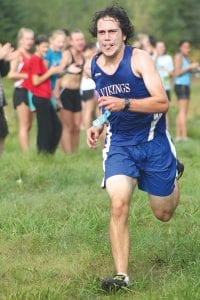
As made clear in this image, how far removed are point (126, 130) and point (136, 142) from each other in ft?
0.40

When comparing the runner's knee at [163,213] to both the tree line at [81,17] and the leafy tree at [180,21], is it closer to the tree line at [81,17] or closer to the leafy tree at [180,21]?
the tree line at [81,17]

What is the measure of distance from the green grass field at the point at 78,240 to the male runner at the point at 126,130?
34cm

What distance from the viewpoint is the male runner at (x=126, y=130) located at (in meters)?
5.89

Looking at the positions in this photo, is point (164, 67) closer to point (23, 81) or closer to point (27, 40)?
point (27, 40)

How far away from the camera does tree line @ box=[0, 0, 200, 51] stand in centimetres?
5122

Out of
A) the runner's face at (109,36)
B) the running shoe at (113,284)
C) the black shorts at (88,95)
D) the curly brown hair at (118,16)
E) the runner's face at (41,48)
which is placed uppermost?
the curly brown hair at (118,16)

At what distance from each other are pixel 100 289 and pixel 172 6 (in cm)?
5643

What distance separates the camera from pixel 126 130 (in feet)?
20.8

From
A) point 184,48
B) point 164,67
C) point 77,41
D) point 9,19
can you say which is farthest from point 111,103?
point 9,19

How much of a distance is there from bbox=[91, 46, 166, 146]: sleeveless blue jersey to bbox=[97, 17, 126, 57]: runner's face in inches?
3.6

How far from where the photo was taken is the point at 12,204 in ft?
27.7

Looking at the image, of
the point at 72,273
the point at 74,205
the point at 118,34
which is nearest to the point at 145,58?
the point at 118,34

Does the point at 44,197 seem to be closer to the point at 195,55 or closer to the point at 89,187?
the point at 89,187

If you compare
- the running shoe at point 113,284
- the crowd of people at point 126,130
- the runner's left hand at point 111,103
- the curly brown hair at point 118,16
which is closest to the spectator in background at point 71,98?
the crowd of people at point 126,130
